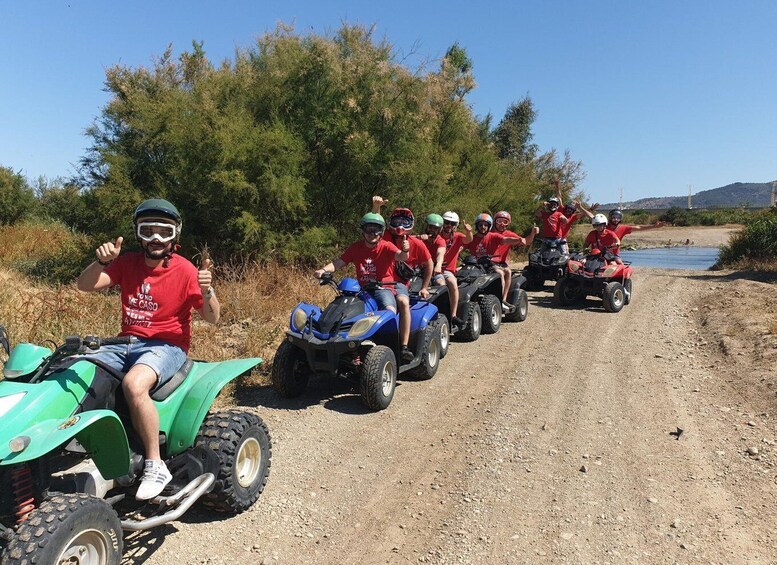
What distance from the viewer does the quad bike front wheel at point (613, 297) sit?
35.9ft

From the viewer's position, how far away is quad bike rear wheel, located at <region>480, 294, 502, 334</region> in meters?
9.27

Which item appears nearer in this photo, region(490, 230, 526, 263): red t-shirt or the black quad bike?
region(490, 230, 526, 263): red t-shirt

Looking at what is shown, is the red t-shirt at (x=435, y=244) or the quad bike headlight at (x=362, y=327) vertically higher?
the red t-shirt at (x=435, y=244)

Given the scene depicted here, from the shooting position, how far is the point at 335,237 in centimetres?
1255

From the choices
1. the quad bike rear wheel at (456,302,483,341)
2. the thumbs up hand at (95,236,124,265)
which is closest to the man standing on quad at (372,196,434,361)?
the quad bike rear wheel at (456,302,483,341)

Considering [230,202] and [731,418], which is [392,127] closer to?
[230,202]

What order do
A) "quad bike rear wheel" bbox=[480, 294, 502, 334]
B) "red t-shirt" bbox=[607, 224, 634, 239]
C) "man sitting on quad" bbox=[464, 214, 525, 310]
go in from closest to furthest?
"quad bike rear wheel" bbox=[480, 294, 502, 334], "man sitting on quad" bbox=[464, 214, 525, 310], "red t-shirt" bbox=[607, 224, 634, 239]

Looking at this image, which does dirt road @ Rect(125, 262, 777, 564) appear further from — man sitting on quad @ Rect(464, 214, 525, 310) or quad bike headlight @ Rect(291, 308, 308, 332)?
man sitting on quad @ Rect(464, 214, 525, 310)

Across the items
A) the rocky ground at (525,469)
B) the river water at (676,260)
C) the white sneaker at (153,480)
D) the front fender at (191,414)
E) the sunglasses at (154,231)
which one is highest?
the sunglasses at (154,231)

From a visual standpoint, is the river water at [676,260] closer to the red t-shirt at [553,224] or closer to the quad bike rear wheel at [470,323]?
the red t-shirt at [553,224]

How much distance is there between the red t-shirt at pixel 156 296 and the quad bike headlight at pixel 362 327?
2028 millimetres

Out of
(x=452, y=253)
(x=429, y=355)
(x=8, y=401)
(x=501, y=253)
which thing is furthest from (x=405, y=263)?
(x=8, y=401)

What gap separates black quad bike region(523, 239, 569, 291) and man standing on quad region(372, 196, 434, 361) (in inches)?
253

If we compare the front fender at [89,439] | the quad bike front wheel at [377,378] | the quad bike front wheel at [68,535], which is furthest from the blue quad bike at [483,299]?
the quad bike front wheel at [68,535]
